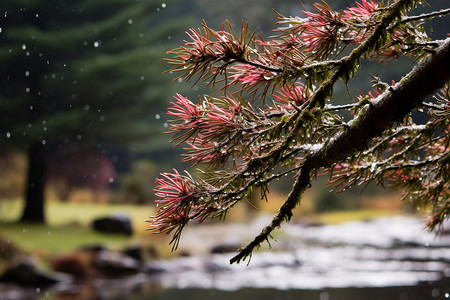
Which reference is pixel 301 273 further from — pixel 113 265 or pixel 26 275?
pixel 26 275

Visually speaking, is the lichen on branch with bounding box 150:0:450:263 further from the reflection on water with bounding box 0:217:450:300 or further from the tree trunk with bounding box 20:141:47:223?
the tree trunk with bounding box 20:141:47:223

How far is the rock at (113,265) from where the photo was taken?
28.3 ft

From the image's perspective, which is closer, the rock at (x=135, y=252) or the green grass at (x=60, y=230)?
the rock at (x=135, y=252)

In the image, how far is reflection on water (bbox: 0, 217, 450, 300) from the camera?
6973 millimetres

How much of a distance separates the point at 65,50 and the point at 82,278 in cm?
595

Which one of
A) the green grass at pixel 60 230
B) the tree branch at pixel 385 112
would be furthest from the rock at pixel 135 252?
the tree branch at pixel 385 112

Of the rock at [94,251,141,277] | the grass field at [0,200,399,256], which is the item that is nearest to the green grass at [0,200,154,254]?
the grass field at [0,200,399,256]

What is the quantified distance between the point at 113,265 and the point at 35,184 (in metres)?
4.81

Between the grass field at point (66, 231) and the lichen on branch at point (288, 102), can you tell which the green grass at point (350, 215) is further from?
the lichen on branch at point (288, 102)

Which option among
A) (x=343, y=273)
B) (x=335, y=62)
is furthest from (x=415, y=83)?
(x=343, y=273)

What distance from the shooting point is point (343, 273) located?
28.1ft

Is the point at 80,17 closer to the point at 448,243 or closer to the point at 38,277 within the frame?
the point at 38,277

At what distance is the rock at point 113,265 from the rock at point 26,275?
93cm

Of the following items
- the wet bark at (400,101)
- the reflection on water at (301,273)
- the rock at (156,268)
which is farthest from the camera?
the rock at (156,268)
